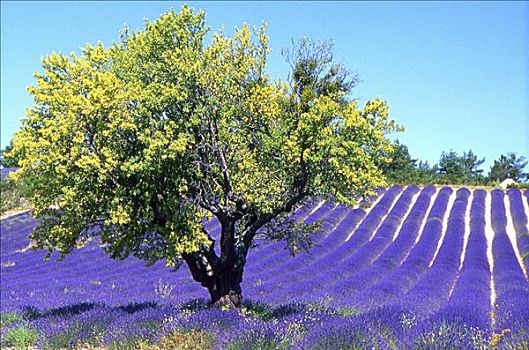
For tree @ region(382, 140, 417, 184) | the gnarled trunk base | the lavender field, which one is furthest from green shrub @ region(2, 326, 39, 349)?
tree @ region(382, 140, 417, 184)

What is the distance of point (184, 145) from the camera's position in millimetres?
9445

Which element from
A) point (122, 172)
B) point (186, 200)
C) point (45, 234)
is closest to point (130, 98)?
point (122, 172)

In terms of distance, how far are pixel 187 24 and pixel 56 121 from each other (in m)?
2.56

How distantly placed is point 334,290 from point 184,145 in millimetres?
7484

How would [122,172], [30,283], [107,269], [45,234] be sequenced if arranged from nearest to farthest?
[122,172], [45,234], [30,283], [107,269]

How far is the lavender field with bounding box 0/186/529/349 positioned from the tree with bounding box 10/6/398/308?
1.33 m

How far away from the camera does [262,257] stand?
22078 mm

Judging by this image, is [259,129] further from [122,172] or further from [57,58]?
[57,58]

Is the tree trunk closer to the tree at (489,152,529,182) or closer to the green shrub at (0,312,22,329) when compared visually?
the green shrub at (0,312,22,329)

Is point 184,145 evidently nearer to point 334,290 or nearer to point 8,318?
point 8,318

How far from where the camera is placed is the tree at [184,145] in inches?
376

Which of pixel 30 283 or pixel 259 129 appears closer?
pixel 259 129

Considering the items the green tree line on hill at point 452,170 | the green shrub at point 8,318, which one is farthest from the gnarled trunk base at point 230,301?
the green tree line on hill at point 452,170

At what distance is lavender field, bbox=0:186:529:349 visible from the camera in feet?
25.3
